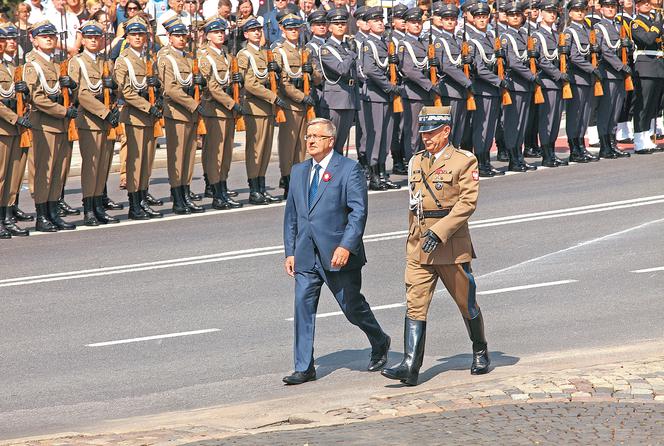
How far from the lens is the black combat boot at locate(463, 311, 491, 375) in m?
9.84

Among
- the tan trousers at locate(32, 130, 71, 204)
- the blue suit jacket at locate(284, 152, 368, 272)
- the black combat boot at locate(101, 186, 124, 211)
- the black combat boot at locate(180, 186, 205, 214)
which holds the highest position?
the blue suit jacket at locate(284, 152, 368, 272)

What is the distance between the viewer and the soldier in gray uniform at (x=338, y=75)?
18469 millimetres

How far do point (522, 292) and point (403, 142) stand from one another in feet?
26.2

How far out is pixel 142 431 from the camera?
8555mm

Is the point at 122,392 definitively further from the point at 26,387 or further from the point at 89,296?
the point at 89,296

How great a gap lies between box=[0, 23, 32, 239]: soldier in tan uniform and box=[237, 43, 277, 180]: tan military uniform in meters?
2.87

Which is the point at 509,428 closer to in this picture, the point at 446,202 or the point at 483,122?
the point at 446,202

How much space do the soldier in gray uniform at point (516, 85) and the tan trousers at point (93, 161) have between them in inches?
220

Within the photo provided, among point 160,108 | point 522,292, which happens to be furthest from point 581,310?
point 160,108

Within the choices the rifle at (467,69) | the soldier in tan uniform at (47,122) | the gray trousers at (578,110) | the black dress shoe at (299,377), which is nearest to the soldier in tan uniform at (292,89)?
the rifle at (467,69)

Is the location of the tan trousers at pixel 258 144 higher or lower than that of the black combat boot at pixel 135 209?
higher

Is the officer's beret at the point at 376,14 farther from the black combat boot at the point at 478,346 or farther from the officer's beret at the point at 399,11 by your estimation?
the black combat boot at the point at 478,346

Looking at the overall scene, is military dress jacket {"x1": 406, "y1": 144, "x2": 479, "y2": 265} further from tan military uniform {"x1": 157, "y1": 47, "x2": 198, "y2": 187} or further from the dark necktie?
tan military uniform {"x1": 157, "y1": 47, "x2": 198, "y2": 187}

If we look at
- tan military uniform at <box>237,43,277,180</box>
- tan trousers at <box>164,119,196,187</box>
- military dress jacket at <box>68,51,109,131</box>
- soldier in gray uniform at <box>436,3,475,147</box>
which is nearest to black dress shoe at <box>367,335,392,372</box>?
military dress jacket at <box>68,51,109,131</box>
